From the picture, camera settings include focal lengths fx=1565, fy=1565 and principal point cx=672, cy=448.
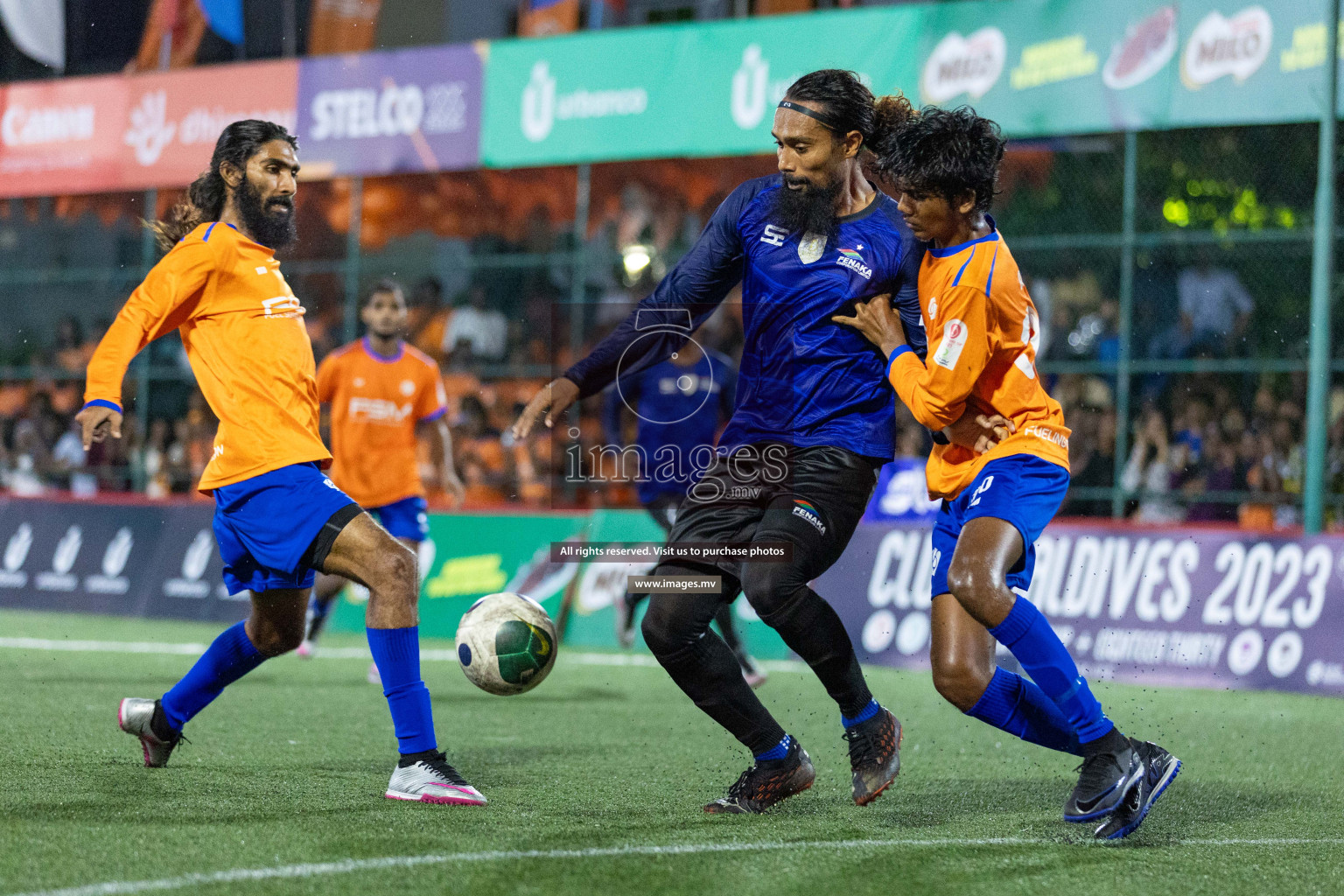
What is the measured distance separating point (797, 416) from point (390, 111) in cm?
1166

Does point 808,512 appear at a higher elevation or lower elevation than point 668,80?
lower

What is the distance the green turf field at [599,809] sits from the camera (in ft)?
13.8

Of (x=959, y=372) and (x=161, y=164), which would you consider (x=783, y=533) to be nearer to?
(x=959, y=372)

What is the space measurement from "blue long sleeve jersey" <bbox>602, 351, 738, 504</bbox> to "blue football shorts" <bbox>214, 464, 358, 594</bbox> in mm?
5197

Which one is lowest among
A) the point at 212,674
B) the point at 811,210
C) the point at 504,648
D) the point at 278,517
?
the point at 212,674

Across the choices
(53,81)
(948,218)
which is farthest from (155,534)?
(948,218)

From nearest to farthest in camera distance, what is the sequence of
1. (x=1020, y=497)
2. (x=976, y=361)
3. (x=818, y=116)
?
(x=976, y=361) < (x=1020, y=497) < (x=818, y=116)

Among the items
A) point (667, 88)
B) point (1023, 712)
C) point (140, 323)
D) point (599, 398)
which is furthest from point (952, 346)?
point (599, 398)

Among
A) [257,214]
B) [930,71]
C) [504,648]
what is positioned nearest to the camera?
[504,648]

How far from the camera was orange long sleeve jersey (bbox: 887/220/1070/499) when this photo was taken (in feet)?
16.0

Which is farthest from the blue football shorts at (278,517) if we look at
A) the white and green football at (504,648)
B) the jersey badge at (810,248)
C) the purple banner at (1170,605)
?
the purple banner at (1170,605)

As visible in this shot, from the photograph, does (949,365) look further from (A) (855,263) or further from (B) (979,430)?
(A) (855,263)

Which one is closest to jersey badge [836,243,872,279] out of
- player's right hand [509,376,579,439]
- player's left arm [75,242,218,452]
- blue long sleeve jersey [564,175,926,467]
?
blue long sleeve jersey [564,175,926,467]

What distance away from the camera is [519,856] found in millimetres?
4379
